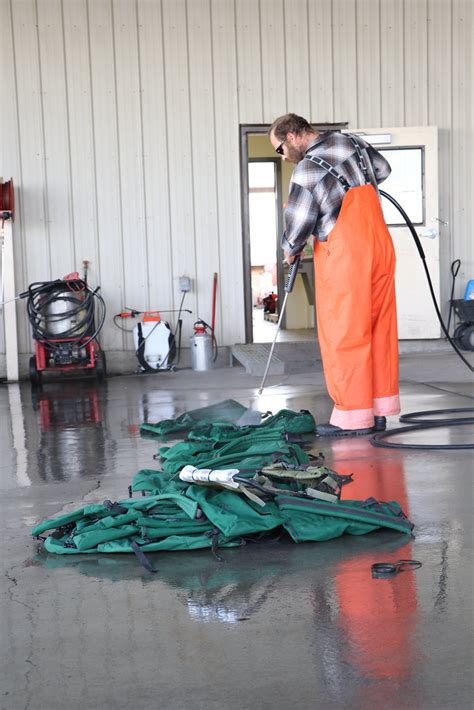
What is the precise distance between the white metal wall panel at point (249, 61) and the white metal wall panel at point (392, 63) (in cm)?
119

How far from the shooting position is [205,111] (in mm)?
8594

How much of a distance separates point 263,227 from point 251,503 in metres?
15.2

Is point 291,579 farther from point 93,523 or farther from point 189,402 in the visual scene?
point 189,402

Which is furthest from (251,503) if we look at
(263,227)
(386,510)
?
(263,227)

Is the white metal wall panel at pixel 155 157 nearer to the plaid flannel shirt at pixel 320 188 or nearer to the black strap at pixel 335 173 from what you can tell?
the plaid flannel shirt at pixel 320 188

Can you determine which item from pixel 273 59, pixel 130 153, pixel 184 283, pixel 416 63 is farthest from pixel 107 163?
pixel 416 63

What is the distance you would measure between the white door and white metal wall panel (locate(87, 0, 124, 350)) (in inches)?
91.0

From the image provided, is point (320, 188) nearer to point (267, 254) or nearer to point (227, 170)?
point (227, 170)

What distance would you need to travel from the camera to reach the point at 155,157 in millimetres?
8570

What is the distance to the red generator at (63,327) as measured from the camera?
25.7ft

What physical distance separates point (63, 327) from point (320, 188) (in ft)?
13.5

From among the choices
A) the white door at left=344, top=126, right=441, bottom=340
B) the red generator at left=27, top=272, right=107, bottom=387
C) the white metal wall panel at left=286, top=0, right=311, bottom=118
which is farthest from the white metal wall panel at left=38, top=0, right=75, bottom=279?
the white door at left=344, top=126, right=441, bottom=340

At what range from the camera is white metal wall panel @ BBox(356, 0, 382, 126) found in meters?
8.71

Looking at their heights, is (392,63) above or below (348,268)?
above
